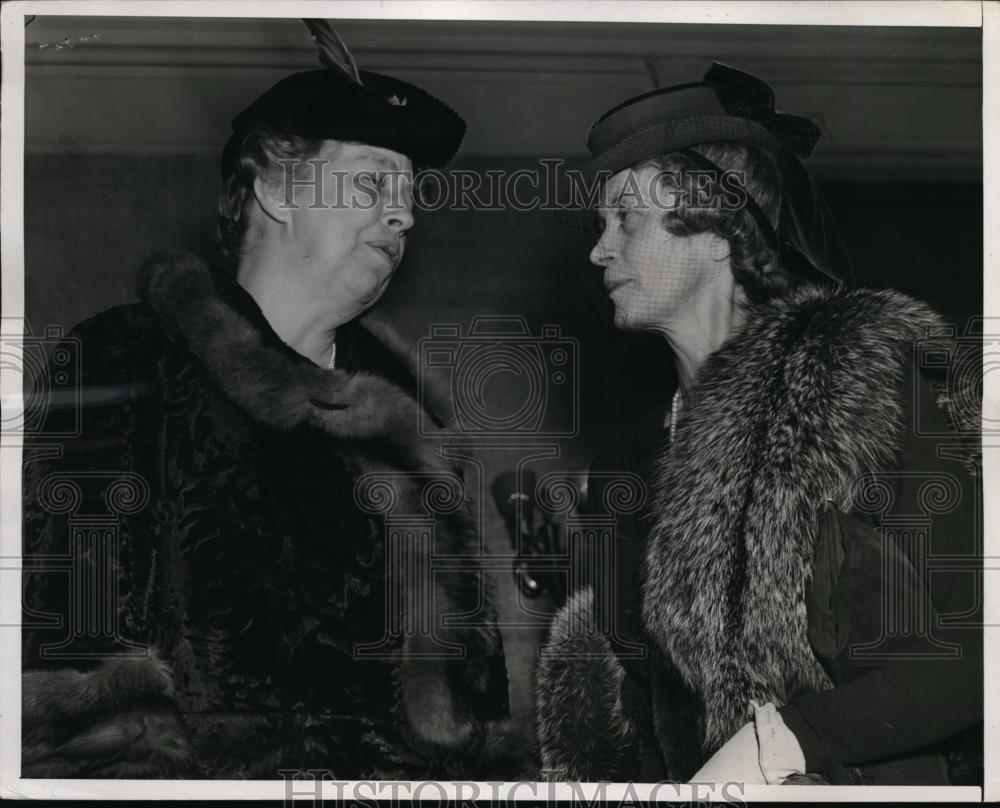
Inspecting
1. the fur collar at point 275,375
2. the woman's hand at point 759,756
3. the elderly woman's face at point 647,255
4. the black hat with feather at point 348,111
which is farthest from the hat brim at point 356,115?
the woman's hand at point 759,756

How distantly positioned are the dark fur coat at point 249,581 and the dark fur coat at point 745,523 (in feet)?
0.73

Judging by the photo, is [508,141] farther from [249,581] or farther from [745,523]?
[249,581]

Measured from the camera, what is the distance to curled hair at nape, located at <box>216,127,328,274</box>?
94.9 inches

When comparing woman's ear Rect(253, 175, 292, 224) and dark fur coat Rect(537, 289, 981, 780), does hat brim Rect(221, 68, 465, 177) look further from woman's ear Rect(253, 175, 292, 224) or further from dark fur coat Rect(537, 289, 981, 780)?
dark fur coat Rect(537, 289, 981, 780)

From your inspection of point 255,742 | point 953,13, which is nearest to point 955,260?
point 953,13

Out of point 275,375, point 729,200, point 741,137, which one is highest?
point 741,137

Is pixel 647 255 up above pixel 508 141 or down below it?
below

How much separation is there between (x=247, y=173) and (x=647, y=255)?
93cm

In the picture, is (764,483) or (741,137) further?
(741,137)

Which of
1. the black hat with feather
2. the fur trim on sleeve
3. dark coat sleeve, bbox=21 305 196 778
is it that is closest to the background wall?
the black hat with feather

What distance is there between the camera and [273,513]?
91.7 inches

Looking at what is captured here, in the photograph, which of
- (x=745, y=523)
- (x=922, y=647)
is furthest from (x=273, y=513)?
(x=922, y=647)

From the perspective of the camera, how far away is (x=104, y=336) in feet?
7.89

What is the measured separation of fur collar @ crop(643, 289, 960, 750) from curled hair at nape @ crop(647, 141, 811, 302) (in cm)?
10
